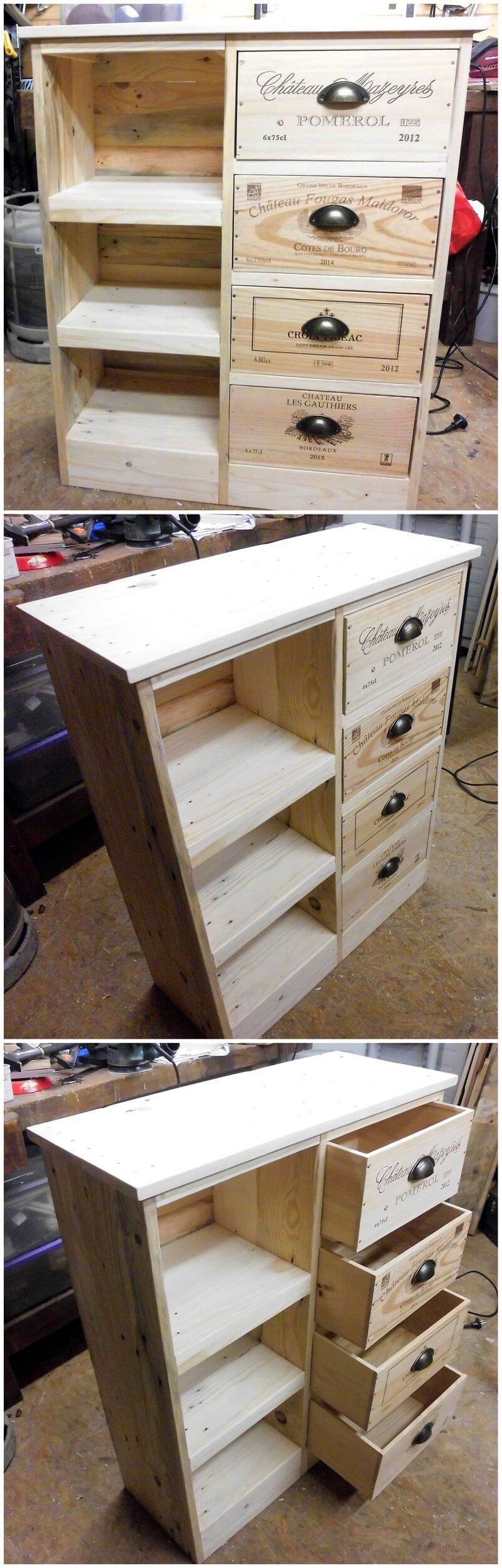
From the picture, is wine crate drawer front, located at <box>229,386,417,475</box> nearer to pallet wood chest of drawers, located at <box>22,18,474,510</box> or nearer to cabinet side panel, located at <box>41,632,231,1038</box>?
pallet wood chest of drawers, located at <box>22,18,474,510</box>

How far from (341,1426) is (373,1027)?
640 millimetres

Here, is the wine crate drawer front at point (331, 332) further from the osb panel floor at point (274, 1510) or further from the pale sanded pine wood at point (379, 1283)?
the osb panel floor at point (274, 1510)

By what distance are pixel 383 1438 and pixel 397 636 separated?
1381mm

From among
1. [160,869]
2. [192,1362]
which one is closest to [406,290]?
[160,869]

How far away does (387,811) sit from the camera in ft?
5.72

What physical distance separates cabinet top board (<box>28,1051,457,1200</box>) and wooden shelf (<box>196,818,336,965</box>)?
0.24 metres

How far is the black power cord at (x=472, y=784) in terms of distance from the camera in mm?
2338

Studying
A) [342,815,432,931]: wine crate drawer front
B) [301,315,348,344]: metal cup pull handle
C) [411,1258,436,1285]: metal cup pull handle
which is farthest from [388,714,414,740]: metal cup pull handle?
[411,1258,436,1285]: metal cup pull handle

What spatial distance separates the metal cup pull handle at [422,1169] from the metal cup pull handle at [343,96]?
1.82 meters

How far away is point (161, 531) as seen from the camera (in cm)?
168

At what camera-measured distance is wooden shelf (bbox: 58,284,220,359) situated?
1.86 metres

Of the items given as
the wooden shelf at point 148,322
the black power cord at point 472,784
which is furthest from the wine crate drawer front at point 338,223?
the black power cord at point 472,784

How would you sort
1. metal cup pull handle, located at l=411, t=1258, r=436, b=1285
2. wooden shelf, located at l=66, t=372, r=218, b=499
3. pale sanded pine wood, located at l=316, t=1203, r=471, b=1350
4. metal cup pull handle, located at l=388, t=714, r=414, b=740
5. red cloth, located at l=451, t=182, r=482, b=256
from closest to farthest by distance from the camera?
1. pale sanded pine wood, located at l=316, t=1203, r=471, b=1350
2. metal cup pull handle, located at l=411, t=1258, r=436, b=1285
3. metal cup pull handle, located at l=388, t=714, r=414, b=740
4. wooden shelf, located at l=66, t=372, r=218, b=499
5. red cloth, located at l=451, t=182, r=482, b=256

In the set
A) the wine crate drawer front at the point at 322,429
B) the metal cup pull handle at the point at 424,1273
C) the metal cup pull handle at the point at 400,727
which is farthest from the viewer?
the wine crate drawer front at the point at 322,429
